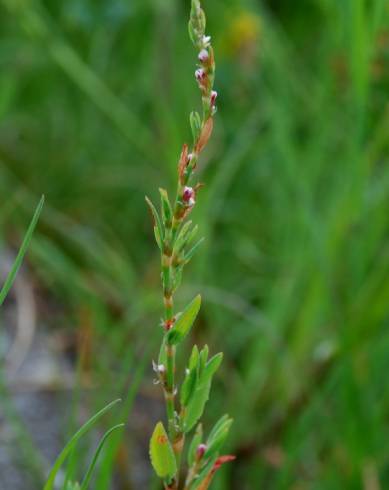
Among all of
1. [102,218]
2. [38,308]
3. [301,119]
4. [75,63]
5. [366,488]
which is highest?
[75,63]

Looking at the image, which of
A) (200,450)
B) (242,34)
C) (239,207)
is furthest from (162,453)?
(242,34)

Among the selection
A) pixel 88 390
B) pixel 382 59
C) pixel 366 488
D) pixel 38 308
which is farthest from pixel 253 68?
pixel 366 488

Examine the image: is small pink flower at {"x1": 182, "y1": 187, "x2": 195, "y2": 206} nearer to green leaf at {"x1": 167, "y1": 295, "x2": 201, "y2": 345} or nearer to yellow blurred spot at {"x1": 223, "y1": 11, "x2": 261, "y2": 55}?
green leaf at {"x1": 167, "y1": 295, "x2": 201, "y2": 345}

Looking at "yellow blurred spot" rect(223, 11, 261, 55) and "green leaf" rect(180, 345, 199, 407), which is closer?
"green leaf" rect(180, 345, 199, 407)

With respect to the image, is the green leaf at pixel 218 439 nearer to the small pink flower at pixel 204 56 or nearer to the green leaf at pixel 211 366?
the green leaf at pixel 211 366

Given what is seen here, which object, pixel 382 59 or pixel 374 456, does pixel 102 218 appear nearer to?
pixel 382 59

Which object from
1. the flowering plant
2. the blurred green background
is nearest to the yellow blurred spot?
the blurred green background

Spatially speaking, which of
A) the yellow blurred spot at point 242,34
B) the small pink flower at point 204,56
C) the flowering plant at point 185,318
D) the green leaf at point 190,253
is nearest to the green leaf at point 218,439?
the flowering plant at point 185,318

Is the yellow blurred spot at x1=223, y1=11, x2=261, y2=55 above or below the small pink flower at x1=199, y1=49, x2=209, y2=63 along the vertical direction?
above
